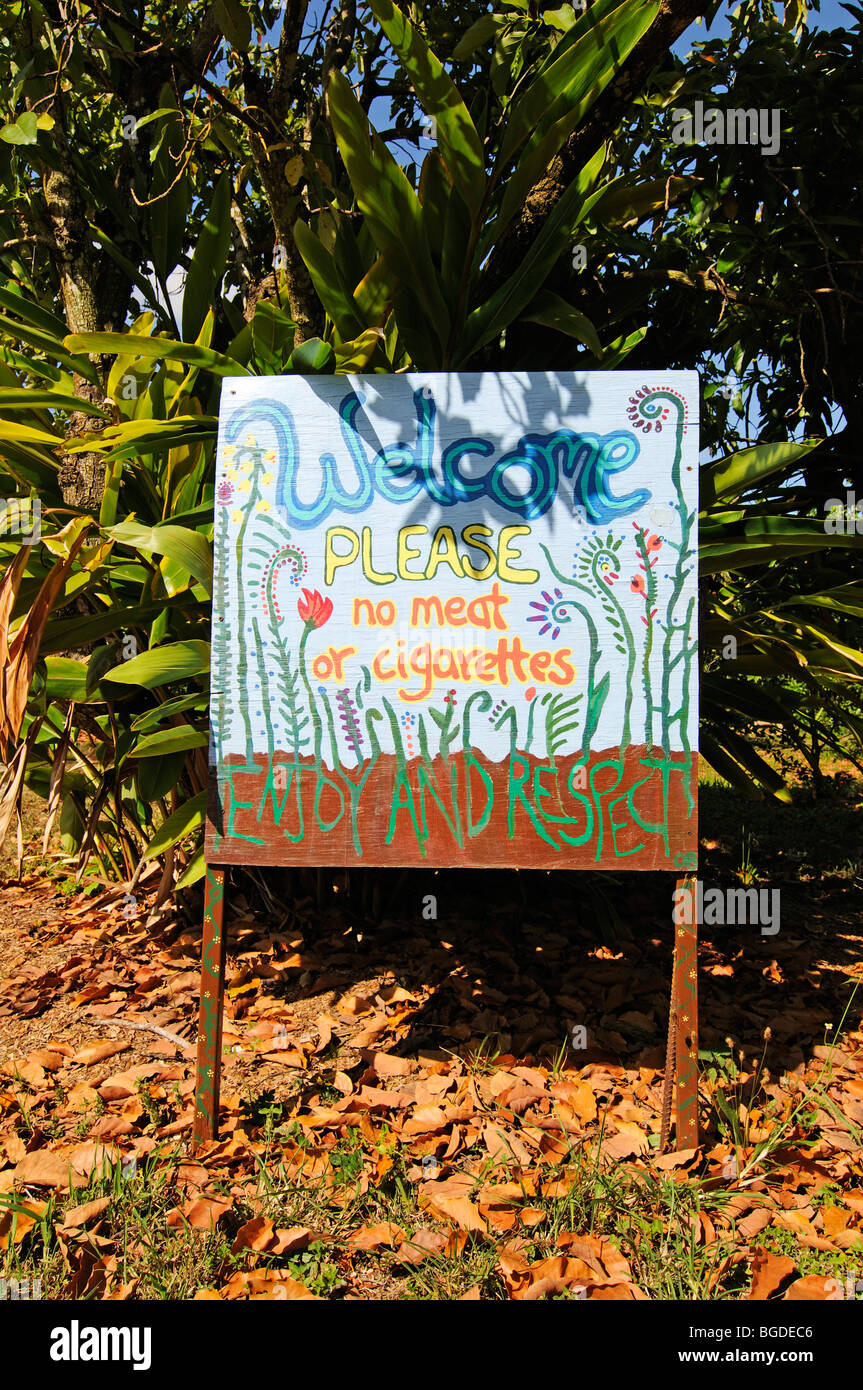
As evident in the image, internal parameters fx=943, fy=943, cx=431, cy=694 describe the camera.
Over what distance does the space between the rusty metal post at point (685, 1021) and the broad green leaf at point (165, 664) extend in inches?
43.7

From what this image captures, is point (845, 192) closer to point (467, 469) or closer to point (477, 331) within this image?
point (477, 331)

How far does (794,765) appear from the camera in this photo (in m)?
4.62

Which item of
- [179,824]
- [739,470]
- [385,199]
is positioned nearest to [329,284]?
[385,199]

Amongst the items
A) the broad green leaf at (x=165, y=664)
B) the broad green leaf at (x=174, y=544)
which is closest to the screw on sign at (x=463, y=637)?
the broad green leaf at (x=174, y=544)

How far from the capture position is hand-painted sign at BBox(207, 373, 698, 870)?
1.78 metres

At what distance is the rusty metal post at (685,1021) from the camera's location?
174 centimetres

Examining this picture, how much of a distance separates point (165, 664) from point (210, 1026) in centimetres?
75

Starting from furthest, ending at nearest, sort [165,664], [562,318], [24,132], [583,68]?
[24,132]
[562,318]
[165,664]
[583,68]

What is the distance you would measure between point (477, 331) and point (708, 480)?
0.67 m

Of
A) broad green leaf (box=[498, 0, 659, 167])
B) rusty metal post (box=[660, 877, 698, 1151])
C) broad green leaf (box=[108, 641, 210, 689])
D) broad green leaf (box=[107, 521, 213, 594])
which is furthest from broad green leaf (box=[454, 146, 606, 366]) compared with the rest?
rusty metal post (box=[660, 877, 698, 1151])

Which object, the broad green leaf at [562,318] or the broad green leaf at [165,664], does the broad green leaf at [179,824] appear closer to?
the broad green leaf at [165,664]

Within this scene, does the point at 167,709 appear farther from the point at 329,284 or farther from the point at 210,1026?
the point at 329,284

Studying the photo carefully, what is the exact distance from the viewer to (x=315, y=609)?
181cm

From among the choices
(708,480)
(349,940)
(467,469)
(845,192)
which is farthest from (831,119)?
(349,940)
